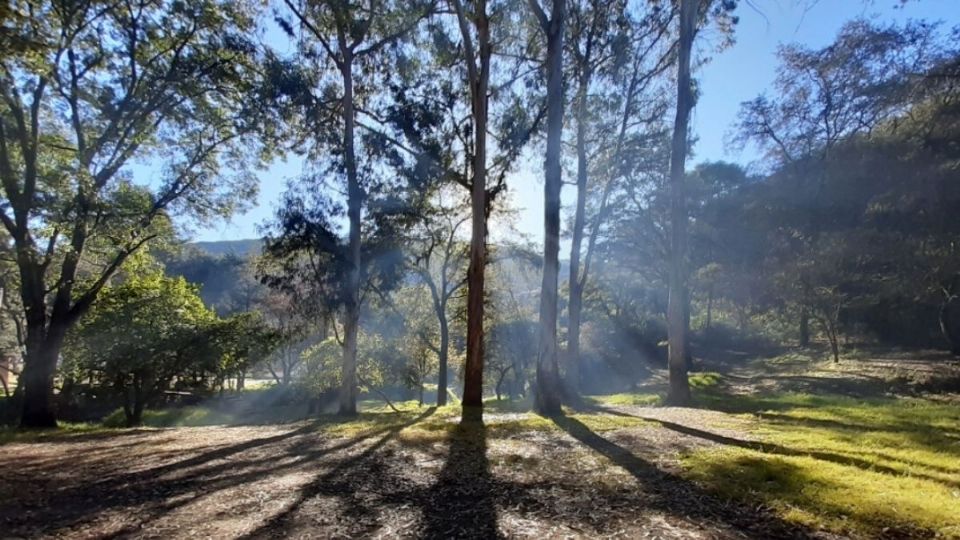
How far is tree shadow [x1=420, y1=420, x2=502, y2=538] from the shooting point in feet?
12.6

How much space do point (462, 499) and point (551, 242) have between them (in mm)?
6443

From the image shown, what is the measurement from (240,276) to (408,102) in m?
29.3

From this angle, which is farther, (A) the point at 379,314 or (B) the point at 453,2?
(A) the point at 379,314

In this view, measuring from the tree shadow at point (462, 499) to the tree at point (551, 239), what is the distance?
12.0 feet

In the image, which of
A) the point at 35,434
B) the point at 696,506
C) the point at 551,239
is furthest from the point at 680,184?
the point at 35,434

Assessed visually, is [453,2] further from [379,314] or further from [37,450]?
[379,314]

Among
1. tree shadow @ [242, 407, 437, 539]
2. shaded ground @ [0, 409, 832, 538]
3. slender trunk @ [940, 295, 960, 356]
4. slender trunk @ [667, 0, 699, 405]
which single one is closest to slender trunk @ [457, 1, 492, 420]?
shaded ground @ [0, 409, 832, 538]

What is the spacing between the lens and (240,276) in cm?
3766

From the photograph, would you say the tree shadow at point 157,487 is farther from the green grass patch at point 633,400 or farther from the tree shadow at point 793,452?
the green grass patch at point 633,400

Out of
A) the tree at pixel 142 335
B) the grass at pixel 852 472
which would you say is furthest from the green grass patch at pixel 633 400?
the tree at pixel 142 335

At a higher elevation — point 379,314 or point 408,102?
point 408,102

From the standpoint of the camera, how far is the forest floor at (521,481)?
378 centimetres

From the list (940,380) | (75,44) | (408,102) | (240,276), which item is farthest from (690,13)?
(240,276)

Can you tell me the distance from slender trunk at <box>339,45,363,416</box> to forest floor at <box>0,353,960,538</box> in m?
3.73
